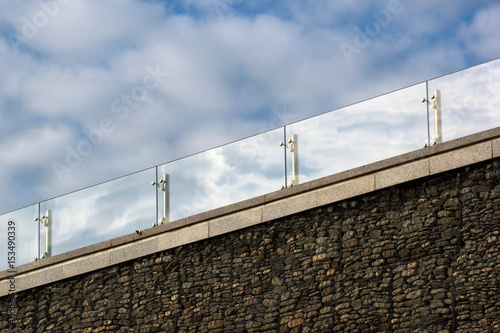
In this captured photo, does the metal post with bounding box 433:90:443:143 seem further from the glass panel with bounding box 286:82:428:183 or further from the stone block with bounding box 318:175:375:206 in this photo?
the stone block with bounding box 318:175:375:206

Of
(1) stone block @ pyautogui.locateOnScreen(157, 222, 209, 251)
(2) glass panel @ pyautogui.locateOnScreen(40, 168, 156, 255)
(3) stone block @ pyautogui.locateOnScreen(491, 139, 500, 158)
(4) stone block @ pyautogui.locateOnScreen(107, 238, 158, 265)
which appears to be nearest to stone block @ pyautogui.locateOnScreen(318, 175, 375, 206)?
(3) stone block @ pyautogui.locateOnScreen(491, 139, 500, 158)

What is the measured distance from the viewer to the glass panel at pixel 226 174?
17781 millimetres

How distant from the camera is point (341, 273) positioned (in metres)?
16.3

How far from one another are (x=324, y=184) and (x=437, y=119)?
205cm

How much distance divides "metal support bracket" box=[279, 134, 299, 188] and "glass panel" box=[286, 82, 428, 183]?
66 mm

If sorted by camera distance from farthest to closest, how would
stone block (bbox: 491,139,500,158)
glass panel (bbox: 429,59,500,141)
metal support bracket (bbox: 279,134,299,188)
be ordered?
metal support bracket (bbox: 279,134,299,188) < glass panel (bbox: 429,59,500,141) < stone block (bbox: 491,139,500,158)

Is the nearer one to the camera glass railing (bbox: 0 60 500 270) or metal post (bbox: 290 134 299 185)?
glass railing (bbox: 0 60 500 270)

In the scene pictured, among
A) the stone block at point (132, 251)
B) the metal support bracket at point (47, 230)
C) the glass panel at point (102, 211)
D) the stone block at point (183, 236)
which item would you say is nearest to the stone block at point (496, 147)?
the stone block at point (183, 236)

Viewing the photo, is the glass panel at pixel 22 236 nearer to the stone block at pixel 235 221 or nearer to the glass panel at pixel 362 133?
the stone block at pixel 235 221

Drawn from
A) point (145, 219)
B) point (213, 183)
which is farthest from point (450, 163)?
point (145, 219)

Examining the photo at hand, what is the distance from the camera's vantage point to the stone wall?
15203mm

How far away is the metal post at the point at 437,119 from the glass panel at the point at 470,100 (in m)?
0.05

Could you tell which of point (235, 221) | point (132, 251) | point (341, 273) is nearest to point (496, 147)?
point (341, 273)

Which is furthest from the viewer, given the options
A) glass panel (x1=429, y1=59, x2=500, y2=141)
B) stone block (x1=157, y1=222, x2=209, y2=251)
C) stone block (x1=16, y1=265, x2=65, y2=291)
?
stone block (x1=16, y1=265, x2=65, y2=291)
